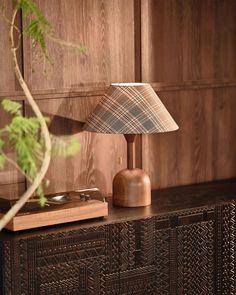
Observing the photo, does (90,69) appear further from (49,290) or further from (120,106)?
(49,290)

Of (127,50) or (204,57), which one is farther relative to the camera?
(204,57)

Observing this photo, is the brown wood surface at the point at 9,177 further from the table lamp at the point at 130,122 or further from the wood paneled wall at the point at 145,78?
the table lamp at the point at 130,122

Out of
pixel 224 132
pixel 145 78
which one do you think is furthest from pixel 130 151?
pixel 224 132

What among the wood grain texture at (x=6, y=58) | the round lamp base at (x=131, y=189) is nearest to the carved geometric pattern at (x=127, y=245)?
the round lamp base at (x=131, y=189)

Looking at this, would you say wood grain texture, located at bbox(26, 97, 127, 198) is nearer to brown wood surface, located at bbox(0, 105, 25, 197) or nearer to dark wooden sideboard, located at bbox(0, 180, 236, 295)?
brown wood surface, located at bbox(0, 105, 25, 197)

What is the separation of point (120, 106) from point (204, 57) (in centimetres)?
82

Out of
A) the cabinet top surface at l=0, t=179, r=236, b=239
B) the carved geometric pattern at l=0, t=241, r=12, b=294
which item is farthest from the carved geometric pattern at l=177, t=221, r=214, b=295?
the carved geometric pattern at l=0, t=241, r=12, b=294

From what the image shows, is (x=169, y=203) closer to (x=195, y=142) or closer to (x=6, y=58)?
(x=195, y=142)

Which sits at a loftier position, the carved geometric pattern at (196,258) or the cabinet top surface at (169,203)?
the cabinet top surface at (169,203)

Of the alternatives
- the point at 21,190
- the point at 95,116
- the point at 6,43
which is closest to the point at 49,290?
the point at 21,190

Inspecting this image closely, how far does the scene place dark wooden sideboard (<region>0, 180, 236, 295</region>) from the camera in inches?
126

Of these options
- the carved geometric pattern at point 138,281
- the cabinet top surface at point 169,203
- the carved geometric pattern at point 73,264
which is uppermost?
the cabinet top surface at point 169,203

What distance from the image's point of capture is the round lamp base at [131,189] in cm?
366

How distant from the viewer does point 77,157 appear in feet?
12.5
